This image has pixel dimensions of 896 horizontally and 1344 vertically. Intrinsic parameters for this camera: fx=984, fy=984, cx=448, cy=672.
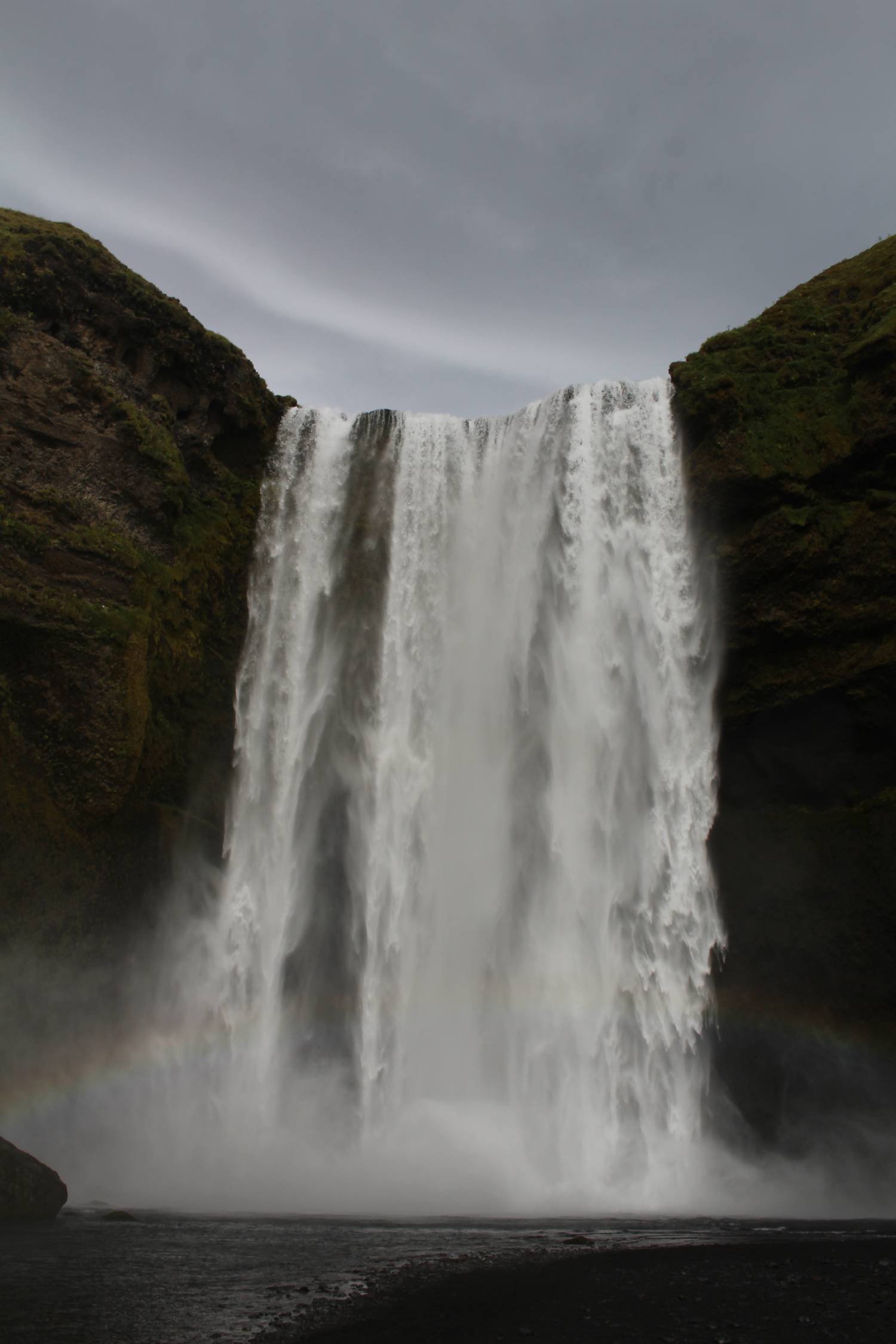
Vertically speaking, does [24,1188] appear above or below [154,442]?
below

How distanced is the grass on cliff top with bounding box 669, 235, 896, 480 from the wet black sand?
1431cm

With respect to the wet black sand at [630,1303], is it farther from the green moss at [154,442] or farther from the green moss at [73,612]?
the green moss at [154,442]

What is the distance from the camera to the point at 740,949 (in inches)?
755

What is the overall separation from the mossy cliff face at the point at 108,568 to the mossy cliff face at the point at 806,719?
10.9 meters

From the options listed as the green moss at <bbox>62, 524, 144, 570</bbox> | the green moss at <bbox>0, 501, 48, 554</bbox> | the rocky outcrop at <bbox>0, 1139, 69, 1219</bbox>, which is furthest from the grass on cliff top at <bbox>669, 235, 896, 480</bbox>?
the rocky outcrop at <bbox>0, 1139, 69, 1219</bbox>

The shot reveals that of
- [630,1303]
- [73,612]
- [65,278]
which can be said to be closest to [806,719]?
[630,1303]

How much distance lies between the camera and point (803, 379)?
2083 centimetres

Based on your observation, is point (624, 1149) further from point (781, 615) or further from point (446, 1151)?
point (781, 615)

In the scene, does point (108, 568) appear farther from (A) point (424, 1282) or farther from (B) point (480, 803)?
(A) point (424, 1282)

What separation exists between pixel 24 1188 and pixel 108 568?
1073 cm

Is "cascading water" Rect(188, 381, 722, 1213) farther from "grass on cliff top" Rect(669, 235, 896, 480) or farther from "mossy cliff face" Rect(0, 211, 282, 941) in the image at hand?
"mossy cliff face" Rect(0, 211, 282, 941)

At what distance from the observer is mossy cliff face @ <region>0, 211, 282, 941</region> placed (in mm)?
17656

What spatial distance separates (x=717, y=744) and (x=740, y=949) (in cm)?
401

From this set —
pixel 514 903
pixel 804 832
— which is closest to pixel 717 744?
pixel 804 832
